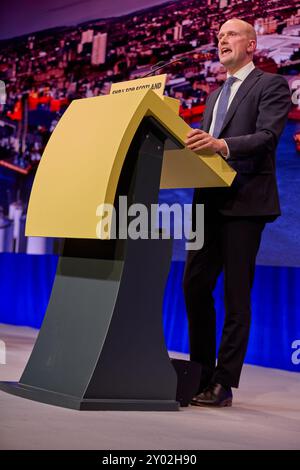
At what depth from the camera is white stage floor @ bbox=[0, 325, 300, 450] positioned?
1.83 metres

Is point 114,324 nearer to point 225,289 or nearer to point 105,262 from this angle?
point 105,262

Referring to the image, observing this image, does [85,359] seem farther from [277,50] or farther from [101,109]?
[277,50]

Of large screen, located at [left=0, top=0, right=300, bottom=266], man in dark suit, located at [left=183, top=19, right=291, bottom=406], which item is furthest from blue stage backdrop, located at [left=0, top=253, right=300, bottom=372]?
man in dark suit, located at [left=183, top=19, right=291, bottom=406]

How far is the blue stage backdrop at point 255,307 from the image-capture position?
432 cm

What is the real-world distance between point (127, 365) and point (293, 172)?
8.99 feet

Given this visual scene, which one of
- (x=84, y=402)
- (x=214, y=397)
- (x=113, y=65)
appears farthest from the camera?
(x=113, y=65)

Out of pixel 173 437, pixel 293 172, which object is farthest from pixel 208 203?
pixel 293 172

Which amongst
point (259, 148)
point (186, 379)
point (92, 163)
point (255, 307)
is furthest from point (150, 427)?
point (255, 307)

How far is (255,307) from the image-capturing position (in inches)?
178

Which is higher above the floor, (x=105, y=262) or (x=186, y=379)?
(x=105, y=262)

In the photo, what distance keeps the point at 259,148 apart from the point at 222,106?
322 mm

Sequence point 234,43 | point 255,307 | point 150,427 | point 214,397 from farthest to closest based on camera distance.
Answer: point 255,307
point 234,43
point 214,397
point 150,427

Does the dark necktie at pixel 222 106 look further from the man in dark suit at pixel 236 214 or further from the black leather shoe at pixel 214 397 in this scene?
the black leather shoe at pixel 214 397

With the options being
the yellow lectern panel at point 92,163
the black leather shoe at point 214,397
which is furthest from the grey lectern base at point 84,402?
the yellow lectern panel at point 92,163
